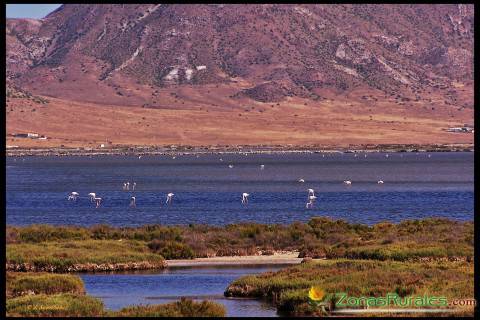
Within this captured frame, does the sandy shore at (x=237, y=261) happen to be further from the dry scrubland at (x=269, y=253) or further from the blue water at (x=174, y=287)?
the blue water at (x=174, y=287)

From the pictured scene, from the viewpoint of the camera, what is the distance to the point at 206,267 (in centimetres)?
3984

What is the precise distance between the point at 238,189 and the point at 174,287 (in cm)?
7110

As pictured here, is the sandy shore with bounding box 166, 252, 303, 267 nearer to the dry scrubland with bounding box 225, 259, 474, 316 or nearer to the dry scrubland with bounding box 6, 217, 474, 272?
the dry scrubland with bounding box 6, 217, 474, 272

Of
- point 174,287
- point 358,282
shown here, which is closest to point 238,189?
point 174,287

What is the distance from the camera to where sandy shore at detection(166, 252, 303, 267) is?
40.6 meters

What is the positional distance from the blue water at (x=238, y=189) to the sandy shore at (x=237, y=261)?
22.7m

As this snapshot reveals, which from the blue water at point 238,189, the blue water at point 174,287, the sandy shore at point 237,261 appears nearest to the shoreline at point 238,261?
the sandy shore at point 237,261

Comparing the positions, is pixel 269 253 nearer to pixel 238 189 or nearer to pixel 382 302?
pixel 382 302

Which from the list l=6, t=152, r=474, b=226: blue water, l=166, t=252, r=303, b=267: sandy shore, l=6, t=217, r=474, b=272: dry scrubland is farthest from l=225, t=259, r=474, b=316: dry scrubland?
l=6, t=152, r=474, b=226: blue water

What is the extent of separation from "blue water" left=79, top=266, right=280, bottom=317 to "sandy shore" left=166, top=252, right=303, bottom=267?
123cm

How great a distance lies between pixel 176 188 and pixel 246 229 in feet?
195

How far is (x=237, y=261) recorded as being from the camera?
1629 inches

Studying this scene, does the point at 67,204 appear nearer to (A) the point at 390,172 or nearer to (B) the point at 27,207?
(B) the point at 27,207

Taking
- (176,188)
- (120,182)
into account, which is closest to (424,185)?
(176,188)
